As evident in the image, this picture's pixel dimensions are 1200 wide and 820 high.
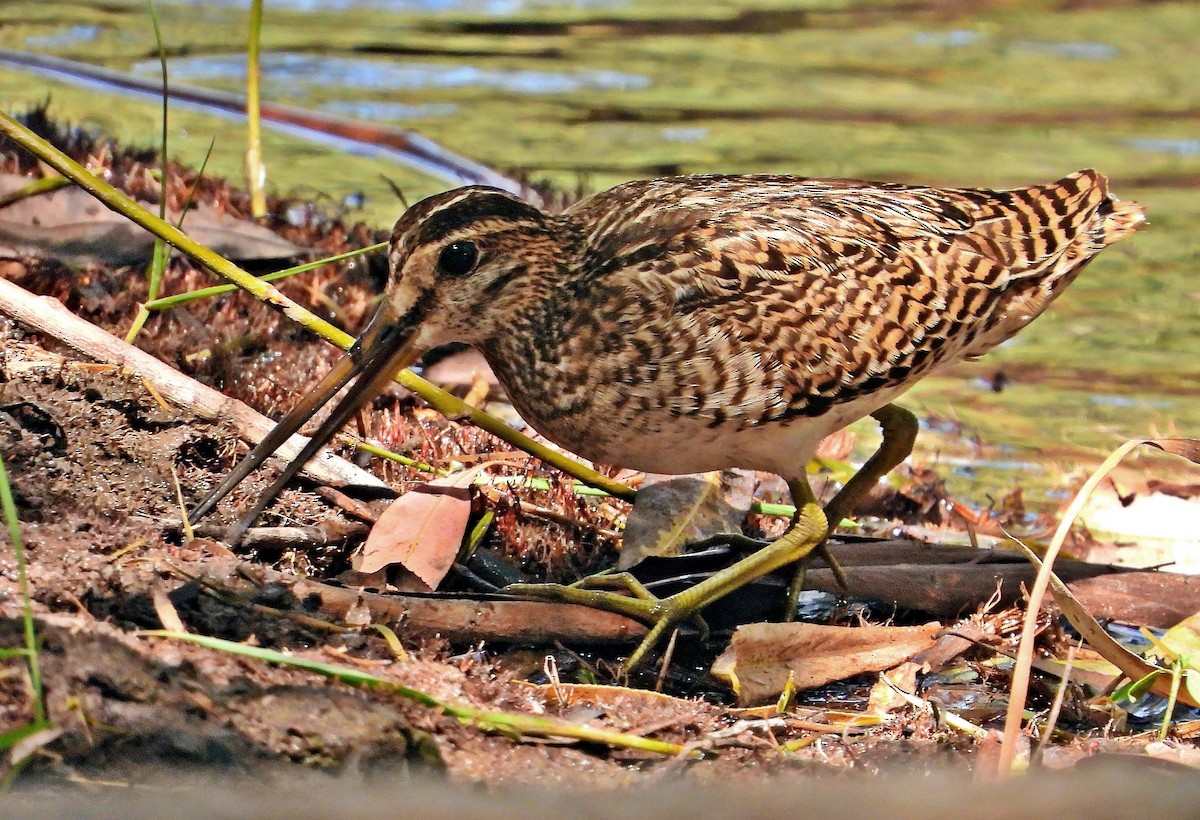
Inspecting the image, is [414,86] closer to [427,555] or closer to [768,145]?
[768,145]

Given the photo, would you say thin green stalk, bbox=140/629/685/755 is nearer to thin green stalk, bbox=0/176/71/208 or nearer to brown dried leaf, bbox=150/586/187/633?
brown dried leaf, bbox=150/586/187/633

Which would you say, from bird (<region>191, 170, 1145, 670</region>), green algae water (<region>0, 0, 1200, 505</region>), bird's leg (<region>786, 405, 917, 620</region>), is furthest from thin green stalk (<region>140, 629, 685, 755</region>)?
green algae water (<region>0, 0, 1200, 505</region>)

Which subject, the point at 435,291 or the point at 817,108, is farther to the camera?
the point at 817,108

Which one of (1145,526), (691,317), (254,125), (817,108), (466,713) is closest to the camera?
(466,713)

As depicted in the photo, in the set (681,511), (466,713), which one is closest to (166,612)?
(466,713)

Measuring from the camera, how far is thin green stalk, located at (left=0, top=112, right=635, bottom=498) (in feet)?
15.0

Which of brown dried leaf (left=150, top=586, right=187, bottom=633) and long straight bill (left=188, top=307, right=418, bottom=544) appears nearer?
brown dried leaf (left=150, top=586, right=187, bottom=633)

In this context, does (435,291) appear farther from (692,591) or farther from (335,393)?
(692,591)

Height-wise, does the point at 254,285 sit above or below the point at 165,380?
above

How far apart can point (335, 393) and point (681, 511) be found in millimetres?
1181

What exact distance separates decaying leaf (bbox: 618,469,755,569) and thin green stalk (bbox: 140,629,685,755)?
111 cm

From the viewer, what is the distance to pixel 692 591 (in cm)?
430

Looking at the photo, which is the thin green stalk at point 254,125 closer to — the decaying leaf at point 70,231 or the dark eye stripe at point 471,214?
the decaying leaf at point 70,231

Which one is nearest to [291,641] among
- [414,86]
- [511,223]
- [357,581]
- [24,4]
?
[357,581]
